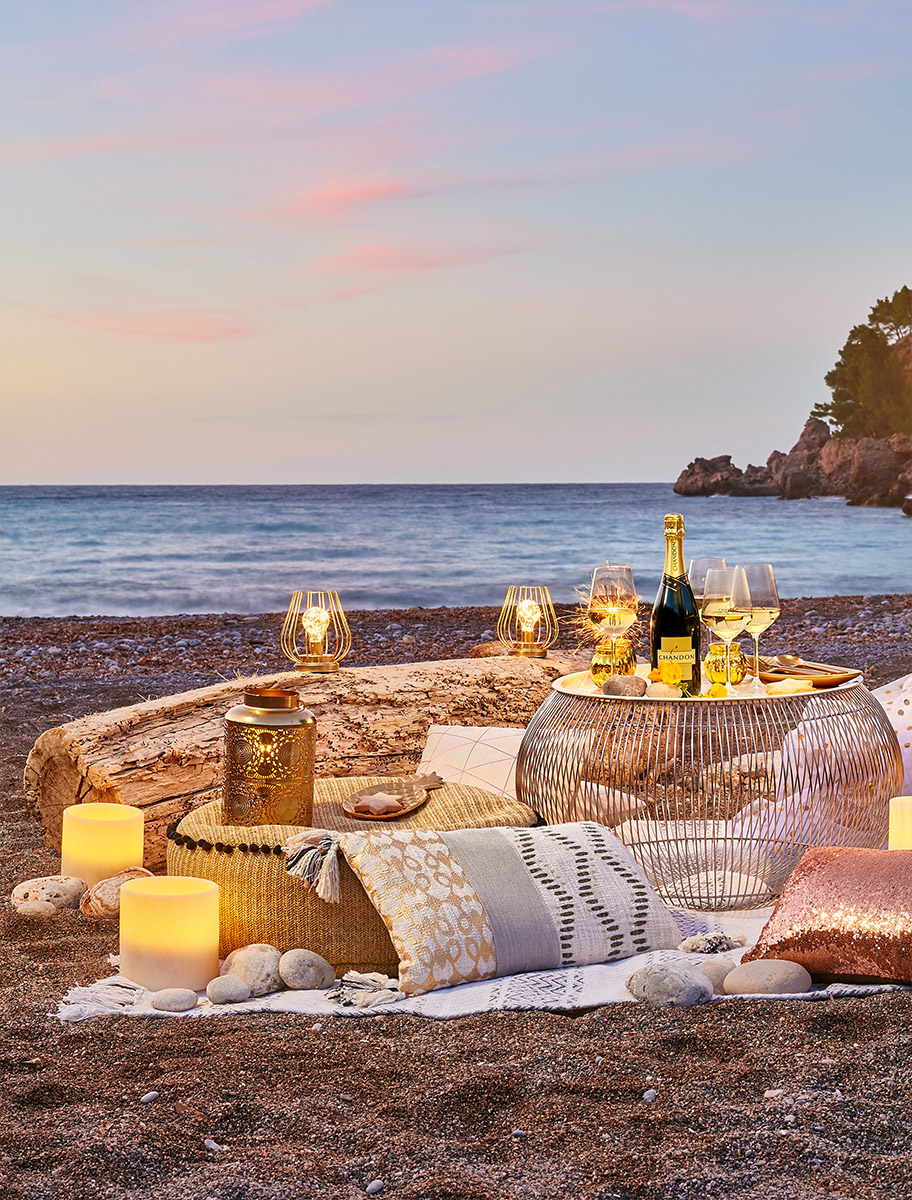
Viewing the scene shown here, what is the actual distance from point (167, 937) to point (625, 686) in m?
1.43

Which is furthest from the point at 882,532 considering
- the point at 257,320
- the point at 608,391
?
the point at 257,320

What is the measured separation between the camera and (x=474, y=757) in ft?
14.7

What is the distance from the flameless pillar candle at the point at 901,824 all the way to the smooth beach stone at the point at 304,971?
162 cm

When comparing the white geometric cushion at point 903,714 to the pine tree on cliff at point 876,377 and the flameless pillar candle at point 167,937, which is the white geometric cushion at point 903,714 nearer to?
the flameless pillar candle at point 167,937

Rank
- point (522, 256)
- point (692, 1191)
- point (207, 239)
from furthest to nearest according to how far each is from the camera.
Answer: point (522, 256) < point (207, 239) < point (692, 1191)

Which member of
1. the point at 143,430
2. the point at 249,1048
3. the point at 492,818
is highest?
the point at 143,430

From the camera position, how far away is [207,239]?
18469 mm

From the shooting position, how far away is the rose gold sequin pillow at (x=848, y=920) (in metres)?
2.69

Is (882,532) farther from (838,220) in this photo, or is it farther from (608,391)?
(838,220)

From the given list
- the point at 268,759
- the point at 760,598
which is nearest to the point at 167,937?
the point at 268,759

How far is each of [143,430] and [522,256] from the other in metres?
6.94

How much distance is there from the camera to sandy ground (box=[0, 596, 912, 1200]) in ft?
6.31

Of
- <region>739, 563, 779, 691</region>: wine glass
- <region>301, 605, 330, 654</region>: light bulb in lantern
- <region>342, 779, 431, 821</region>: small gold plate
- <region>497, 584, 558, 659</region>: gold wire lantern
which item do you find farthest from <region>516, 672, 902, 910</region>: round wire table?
<region>497, 584, 558, 659</region>: gold wire lantern

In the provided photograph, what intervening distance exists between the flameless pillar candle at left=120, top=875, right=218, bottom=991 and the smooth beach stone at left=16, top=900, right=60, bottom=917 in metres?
0.69
